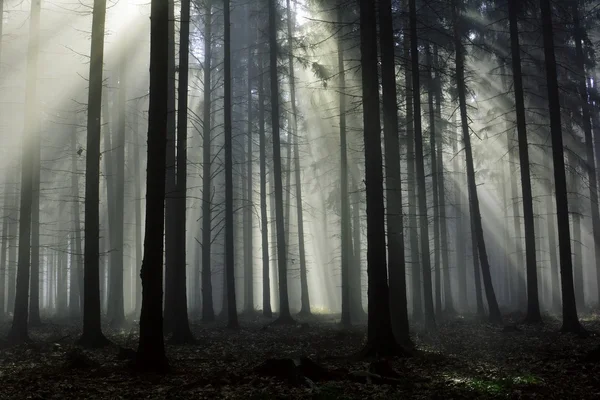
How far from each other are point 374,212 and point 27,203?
10.7 meters

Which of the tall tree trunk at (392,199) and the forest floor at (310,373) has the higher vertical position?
the tall tree trunk at (392,199)

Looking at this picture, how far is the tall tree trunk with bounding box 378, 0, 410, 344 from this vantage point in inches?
514

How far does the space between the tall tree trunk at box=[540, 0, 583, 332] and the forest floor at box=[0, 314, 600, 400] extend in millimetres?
943

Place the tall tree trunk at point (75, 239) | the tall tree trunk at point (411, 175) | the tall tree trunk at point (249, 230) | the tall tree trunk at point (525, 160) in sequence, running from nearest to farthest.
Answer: the tall tree trunk at point (411, 175) → the tall tree trunk at point (525, 160) → the tall tree trunk at point (75, 239) → the tall tree trunk at point (249, 230)

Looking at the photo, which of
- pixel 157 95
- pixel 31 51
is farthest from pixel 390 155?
pixel 31 51

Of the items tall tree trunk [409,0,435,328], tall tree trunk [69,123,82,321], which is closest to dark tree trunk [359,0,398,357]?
tall tree trunk [409,0,435,328]

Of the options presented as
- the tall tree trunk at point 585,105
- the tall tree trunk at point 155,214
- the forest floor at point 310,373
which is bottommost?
the forest floor at point 310,373

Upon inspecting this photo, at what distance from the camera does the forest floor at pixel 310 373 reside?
7.66 meters

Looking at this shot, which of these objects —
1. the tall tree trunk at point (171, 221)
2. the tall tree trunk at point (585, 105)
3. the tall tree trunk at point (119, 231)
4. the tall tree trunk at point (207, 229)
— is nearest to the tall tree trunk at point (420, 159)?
the tall tree trunk at point (171, 221)

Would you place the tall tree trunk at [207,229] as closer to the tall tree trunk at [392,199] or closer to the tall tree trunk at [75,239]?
the tall tree trunk at [75,239]

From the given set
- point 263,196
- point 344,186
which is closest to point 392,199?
point 344,186

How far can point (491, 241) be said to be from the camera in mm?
52062

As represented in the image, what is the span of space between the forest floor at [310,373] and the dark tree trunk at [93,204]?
A: 0.86 metres

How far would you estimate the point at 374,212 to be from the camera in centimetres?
1130
